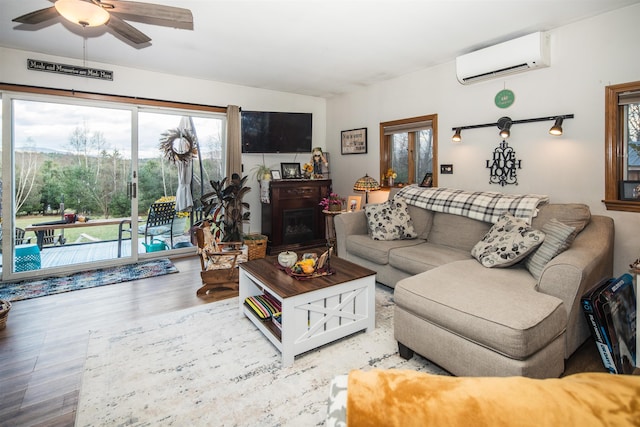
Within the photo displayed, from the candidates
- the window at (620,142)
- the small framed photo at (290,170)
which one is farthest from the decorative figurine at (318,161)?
the window at (620,142)

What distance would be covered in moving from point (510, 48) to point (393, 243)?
2189 mm

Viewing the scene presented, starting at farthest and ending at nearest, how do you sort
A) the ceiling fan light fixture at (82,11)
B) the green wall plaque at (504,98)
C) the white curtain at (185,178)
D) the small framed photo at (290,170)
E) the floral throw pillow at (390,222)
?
the small framed photo at (290,170)
the white curtain at (185,178)
the floral throw pillow at (390,222)
the green wall plaque at (504,98)
the ceiling fan light fixture at (82,11)

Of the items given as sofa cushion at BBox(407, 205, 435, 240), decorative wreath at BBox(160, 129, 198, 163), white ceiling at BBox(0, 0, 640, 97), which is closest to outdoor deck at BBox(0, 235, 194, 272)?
decorative wreath at BBox(160, 129, 198, 163)

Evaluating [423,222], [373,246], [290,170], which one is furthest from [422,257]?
[290,170]

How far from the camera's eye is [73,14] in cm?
198

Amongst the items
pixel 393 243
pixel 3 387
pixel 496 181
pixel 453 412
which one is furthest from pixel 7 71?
pixel 496 181

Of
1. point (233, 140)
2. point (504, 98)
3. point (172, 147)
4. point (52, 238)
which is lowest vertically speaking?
point (52, 238)

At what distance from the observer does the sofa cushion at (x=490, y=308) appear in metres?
1.61

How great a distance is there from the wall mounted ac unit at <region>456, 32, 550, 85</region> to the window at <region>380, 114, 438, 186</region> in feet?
2.25

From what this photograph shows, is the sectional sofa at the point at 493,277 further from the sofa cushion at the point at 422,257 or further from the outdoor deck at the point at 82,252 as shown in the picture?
the outdoor deck at the point at 82,252

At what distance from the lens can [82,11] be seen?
6.48ft

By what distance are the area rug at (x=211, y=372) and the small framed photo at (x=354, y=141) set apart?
3.12 metres

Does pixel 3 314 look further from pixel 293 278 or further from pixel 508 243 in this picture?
pixel 508 243

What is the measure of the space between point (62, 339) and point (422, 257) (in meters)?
2.93
